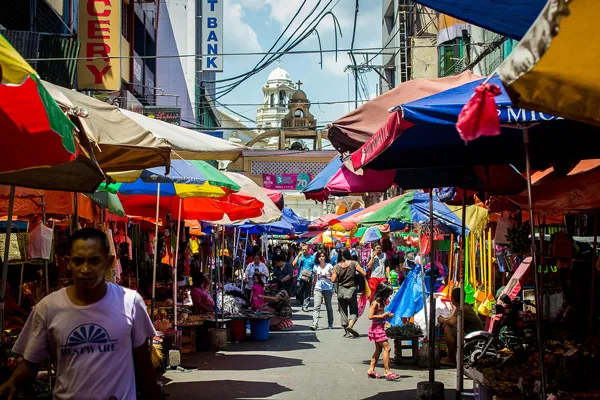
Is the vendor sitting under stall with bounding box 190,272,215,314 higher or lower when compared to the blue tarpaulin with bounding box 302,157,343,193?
lower

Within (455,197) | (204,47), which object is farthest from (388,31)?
(455,197)

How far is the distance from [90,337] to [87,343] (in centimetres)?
3

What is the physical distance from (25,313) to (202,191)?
2.69 meters

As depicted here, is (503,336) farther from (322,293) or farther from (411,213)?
(322,293)

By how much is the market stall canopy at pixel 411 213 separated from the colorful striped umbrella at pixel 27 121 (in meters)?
9.17

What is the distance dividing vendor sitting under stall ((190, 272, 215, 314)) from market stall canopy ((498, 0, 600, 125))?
13.1 m

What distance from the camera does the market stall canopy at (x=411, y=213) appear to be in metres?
13.8

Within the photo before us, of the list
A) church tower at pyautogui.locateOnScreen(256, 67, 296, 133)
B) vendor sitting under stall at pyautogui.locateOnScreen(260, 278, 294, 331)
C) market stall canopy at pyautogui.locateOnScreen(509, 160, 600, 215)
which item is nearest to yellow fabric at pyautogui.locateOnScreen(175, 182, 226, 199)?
market stall canopy at pyautogui.locateOnScreen(509, 160, 600, 215)

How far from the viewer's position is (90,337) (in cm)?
404

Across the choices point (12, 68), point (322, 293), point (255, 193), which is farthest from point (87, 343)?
point (322, 293)

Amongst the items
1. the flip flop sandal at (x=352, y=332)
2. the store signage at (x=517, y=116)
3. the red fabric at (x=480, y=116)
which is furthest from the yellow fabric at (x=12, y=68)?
the flip flop sandal at (x=352, y=332)

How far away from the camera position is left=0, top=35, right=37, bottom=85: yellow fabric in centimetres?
397

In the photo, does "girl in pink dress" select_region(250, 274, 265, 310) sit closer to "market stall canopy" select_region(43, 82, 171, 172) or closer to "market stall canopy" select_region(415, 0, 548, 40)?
"market stall canopy" select_region(43, 82, 171, 172)

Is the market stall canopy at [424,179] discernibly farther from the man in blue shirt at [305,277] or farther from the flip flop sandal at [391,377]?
the man in blue shirt at [305,277]
